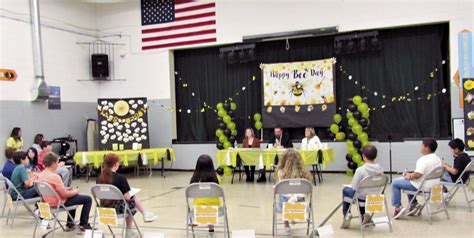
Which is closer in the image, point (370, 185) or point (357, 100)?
point (370, 185)

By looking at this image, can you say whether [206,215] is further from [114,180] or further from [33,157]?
[33,157]

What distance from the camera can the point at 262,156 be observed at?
8008mm

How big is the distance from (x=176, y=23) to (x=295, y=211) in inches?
316

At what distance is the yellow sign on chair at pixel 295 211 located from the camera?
410 centimetres

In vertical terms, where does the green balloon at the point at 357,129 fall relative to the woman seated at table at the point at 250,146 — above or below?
above

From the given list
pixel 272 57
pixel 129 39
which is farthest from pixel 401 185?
pixel 129 39

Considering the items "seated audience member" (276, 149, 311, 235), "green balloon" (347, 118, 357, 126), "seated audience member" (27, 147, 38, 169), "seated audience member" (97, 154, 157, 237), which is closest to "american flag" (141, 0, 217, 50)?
"green balloon" (347, 118, 357, 126)

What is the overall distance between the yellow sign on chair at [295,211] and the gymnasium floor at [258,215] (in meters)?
0.70

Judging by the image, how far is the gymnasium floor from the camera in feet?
15.3

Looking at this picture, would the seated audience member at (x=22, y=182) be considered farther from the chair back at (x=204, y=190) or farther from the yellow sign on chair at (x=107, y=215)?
the chair back at (x=204, y=190)

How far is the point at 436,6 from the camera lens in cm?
856

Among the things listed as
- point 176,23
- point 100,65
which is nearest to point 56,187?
point 176,23

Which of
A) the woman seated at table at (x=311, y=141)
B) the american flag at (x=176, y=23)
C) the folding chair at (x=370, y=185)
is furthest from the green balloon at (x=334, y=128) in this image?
the folding chair at (x=370, y=185)

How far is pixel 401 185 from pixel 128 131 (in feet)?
22.6
